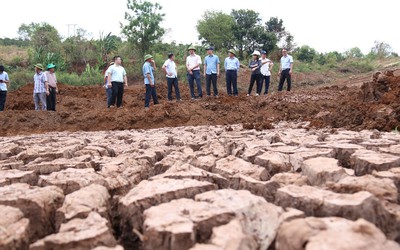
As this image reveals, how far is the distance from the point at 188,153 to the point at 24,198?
4.86 feet

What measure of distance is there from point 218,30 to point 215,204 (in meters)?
27.5

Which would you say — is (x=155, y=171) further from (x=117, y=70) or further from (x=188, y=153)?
(x=117, y=70)

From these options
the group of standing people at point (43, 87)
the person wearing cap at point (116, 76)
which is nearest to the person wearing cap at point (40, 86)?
the group of standing people at point (43, 87)

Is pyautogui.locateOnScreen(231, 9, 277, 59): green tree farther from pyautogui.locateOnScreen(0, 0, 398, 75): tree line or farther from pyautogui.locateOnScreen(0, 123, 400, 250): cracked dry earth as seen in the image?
pyautogui.locateOnScreen(0, 123, 400, 250): cracked dry earth

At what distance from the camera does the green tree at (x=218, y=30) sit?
2748cm

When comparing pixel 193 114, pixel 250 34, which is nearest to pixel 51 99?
pixel 193 114

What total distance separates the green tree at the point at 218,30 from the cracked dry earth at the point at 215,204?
83.4ft

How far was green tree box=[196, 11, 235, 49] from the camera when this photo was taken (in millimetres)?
27484

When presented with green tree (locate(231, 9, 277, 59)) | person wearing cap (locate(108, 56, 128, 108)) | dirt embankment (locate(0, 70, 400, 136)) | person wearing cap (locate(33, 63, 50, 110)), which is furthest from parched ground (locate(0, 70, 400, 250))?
green tree (locate(231, 9, 277, 59))

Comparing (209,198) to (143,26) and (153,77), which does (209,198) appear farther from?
(143,26)

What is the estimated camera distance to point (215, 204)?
163cm

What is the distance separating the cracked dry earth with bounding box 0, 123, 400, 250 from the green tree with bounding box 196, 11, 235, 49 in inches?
1001

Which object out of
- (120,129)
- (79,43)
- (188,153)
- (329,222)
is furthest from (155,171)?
(79,43)

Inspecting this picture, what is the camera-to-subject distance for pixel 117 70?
8.65 meters
